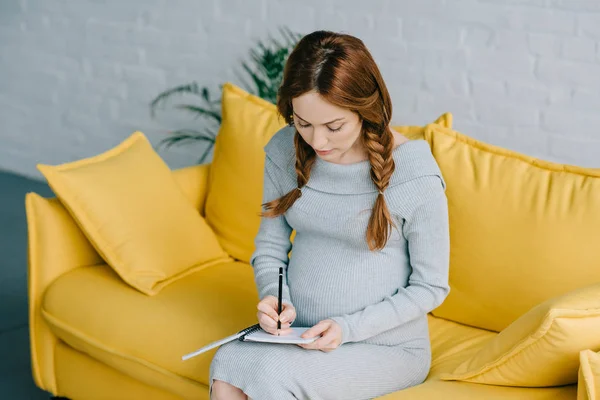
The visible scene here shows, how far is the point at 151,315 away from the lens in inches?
88.7

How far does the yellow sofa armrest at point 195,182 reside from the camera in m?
2.77

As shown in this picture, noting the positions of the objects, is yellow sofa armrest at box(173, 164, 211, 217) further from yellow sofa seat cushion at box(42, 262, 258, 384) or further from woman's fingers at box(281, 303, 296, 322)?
woman's fingers at box(281, 303, 296, 322)

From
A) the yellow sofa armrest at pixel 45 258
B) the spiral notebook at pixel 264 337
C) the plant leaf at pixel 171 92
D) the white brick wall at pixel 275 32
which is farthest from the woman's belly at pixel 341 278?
the plant leaf at pixel 171 92

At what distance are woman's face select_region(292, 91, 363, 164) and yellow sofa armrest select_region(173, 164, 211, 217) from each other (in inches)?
38.6

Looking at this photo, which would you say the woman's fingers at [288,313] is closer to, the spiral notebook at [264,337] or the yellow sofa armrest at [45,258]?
the spiral notebook at [264,337]

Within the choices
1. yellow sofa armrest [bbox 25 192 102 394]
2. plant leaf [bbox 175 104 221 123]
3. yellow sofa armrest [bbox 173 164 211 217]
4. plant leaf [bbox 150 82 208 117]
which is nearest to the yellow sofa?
yellow sofa armrest [bbox 25 192 102 394]

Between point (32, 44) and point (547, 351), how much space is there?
11.7ft

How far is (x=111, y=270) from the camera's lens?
2529 millimetres

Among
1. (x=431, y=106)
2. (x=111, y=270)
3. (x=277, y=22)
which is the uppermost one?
(x=277, y=22)

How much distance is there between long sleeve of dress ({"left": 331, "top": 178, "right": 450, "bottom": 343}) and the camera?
1.83 metres

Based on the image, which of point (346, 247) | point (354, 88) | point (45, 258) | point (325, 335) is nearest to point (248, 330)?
point (325, 335)

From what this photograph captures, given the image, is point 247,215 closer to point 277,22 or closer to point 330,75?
point 330,75

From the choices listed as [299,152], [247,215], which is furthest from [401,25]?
[299,152]

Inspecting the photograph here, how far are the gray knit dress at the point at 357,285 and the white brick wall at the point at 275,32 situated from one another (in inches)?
42.7
